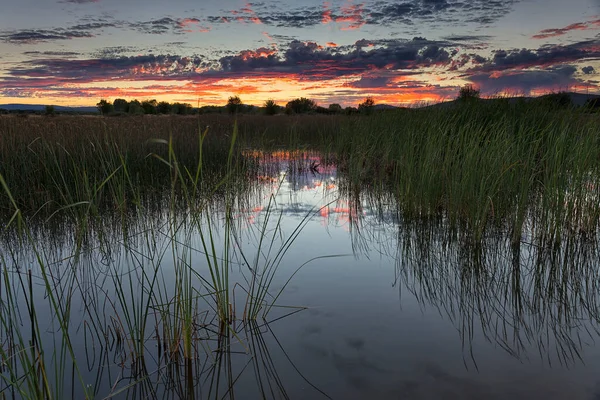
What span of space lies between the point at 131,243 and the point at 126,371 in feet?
8.78

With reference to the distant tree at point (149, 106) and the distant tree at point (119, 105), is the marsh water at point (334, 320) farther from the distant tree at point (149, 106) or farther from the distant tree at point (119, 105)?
the distant tree at point (149, 106)

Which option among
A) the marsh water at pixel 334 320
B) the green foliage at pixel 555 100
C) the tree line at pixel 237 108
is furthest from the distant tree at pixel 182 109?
the marsh water at pixel 334 320

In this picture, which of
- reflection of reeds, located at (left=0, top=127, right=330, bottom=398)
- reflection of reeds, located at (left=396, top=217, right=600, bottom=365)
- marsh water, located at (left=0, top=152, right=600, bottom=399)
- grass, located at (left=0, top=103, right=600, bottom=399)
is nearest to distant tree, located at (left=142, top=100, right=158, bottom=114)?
grass, located at (left=0, top=103, right=600, bottom=399)

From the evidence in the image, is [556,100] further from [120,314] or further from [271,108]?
[271,108]

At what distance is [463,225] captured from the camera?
5.75 meters

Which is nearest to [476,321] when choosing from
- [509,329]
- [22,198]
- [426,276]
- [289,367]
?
[509,329]

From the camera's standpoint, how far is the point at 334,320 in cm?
345

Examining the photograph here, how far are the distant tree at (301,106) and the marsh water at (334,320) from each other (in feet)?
107

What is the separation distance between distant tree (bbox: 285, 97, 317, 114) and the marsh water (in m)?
32.5

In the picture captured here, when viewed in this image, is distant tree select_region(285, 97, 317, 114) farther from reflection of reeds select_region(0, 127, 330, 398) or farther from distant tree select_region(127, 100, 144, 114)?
reflection of reeds select_region(0, 127, 330, 398)

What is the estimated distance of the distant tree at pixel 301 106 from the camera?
37372mm

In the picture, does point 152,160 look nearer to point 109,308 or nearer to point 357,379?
point 109,308

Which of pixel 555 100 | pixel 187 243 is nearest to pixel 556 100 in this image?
pixel 555 100

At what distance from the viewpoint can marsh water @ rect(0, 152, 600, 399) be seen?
264 cm
